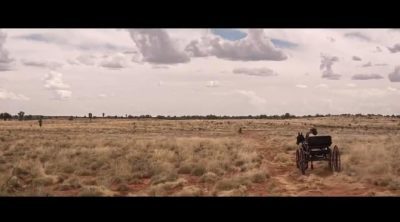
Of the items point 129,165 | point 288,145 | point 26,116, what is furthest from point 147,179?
point 26,116

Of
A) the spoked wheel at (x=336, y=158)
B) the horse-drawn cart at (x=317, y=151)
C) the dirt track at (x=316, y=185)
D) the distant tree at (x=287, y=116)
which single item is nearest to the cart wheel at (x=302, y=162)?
the horse-drawn cart at (x=317, y=151)

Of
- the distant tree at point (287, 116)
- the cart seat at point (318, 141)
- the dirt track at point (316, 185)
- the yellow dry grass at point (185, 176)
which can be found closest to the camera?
the dirt track at point (316, 185)

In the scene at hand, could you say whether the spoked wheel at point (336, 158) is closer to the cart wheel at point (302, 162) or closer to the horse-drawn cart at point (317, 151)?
the horse-drawn cart at point (317, 151)

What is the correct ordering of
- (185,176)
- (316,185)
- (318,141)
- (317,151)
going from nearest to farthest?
(316,185), (318,141), (317,151), (185,176)

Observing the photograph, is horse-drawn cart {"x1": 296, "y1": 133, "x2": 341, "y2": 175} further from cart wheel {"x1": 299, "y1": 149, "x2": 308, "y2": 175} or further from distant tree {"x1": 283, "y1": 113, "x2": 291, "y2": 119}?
distant tree {"x1": 283, "y1": 113, "x2": 291, "y2": 119}

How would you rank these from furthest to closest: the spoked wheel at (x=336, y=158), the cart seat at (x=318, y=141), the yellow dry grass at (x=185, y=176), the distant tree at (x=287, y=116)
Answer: the distant tree at (x=287, y=116) < the spoked wheel at (x=336, y=158) < the cart seat at (x=318, y=141) < the yellow dry grass at (x=185, y=176)

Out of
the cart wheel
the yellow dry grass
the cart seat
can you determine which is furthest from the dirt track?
the cart seat

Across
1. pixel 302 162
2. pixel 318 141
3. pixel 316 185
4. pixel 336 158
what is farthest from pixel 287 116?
pixel 316 185

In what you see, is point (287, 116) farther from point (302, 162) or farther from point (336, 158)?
point (302, 162)

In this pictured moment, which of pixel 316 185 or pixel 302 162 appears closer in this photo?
pixel 316 185

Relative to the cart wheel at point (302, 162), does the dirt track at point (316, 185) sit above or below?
below
